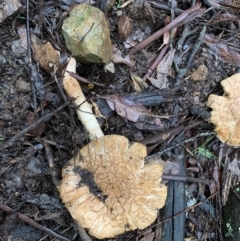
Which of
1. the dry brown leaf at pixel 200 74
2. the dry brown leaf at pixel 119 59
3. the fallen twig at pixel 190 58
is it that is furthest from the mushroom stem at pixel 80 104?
the dry brown leaf at pixel 200 74

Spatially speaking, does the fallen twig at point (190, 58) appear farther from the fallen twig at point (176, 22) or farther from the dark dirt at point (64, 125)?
the fallen twig at point (176, 22)

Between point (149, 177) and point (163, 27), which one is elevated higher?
point (163, 27)

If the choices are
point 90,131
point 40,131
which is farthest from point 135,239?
point 40,131

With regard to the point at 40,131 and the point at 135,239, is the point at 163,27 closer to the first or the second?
the point at 40,131

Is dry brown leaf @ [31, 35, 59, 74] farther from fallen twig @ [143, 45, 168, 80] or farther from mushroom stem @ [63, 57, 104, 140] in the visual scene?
fallen twig @ [143, 45, 168, 80]

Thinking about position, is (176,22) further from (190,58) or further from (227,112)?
(227,112)

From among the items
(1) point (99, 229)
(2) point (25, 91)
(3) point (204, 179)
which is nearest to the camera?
(1) point (99, 229)

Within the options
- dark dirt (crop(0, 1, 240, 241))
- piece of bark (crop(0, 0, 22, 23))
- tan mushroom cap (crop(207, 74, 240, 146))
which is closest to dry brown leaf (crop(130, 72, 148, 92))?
dark dirt (crop(0, 1, 240, 241))
